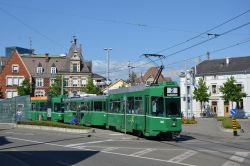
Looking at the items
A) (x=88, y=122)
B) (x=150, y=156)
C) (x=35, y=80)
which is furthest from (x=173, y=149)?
(x=35, y=80)

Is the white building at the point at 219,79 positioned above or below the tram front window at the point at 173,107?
above

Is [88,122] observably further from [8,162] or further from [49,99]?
[8,162]

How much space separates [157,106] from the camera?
26.8 m

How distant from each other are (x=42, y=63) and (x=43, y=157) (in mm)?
84187

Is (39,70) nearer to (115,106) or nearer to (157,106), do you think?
(115,106)

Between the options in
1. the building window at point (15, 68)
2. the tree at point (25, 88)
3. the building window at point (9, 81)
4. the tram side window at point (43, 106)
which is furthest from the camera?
the building window at point (15, 68)

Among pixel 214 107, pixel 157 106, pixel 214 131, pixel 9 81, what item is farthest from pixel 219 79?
pixel 157 106

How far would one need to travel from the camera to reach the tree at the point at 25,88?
3563 inches

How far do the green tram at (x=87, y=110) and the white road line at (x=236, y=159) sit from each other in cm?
1856

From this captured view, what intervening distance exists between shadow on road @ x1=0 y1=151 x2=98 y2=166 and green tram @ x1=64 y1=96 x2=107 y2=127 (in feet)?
53.7

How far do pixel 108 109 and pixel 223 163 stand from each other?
20.2 m

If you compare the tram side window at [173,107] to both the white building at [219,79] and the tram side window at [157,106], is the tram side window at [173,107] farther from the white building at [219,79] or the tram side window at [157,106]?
the white building at [219,79]

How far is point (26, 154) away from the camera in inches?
811

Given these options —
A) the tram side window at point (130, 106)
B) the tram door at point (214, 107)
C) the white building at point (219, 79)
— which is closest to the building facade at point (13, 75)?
the white building at point (219, 79)
